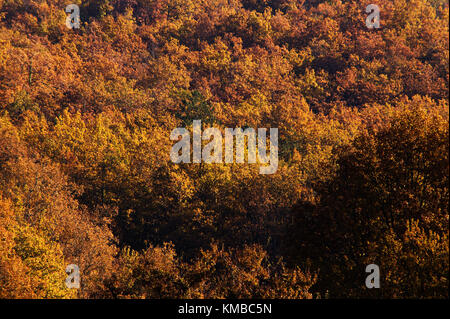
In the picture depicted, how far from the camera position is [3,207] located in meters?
42.8

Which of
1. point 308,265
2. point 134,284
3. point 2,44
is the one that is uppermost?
point 2,44

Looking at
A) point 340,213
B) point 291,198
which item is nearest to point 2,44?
point 291,198

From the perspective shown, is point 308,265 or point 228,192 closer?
point 308,265

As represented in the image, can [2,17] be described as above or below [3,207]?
above

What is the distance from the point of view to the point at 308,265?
29.2 m

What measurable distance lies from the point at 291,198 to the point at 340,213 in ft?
63.5

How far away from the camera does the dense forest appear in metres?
27.9

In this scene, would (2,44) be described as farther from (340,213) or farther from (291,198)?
(340,213)

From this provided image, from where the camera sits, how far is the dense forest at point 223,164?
27.9 meters

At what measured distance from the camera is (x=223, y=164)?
5388cm
